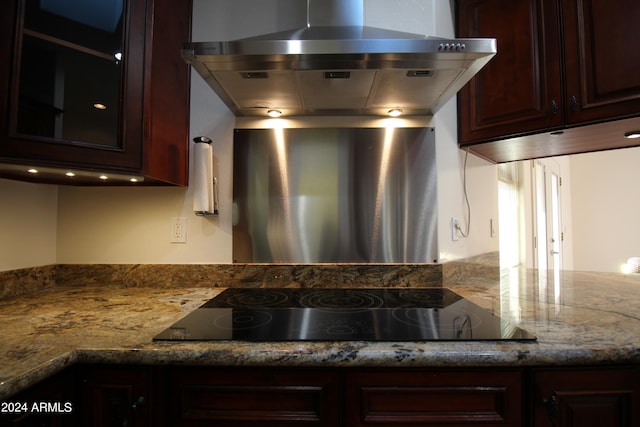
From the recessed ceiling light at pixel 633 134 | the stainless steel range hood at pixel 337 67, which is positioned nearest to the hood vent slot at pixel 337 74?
the stainless steel range hood at pixel 337 67

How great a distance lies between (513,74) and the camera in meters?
1.25

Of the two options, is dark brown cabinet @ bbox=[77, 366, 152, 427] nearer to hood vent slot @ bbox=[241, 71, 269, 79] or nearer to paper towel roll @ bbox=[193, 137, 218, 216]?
paper towel roll @ bbox=[193, 137, 218, 216]

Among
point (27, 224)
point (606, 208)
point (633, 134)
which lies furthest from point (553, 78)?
point (606, 208)

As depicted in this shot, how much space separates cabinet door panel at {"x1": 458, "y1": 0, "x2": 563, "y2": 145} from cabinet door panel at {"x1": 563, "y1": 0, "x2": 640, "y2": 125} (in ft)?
0.16

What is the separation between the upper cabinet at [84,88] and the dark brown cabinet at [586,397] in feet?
4.62

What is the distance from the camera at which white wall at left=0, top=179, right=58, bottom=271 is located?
115 cm

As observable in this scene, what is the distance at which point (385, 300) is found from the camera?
1117 millimetres

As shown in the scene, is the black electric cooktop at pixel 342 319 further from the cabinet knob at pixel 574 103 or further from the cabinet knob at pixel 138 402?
the cabinet knob at pixel 574 103

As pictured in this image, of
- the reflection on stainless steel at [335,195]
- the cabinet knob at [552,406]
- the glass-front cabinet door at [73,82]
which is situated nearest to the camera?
the cabinet knob at [552,406]

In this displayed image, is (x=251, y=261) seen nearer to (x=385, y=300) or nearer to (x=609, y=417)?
(x=385, y=300)

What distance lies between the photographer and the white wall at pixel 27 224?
3.77 ft

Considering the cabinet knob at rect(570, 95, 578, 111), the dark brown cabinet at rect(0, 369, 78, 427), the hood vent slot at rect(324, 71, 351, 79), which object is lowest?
the dark brown cabinet at rect(0, 369, 78, 427)

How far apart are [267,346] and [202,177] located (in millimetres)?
867

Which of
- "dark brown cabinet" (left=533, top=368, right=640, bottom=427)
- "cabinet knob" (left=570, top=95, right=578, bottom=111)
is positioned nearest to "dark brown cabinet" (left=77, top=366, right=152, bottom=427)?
"dark brown cabinet" (left=533, top=368, right=640, bottom=427)
